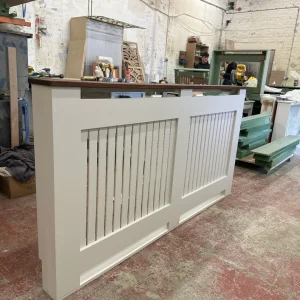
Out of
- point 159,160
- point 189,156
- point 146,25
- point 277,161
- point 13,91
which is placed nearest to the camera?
point 159,160

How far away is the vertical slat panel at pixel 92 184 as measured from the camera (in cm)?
133

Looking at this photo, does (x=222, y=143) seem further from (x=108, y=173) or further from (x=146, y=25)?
(x=146, y=25)

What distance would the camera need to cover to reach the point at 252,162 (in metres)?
3.63

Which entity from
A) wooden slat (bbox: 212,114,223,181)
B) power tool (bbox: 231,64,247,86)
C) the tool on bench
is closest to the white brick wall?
power tool (bbox: 231,64,247,86)

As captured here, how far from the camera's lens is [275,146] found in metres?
3.63

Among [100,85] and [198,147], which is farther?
[198,147]

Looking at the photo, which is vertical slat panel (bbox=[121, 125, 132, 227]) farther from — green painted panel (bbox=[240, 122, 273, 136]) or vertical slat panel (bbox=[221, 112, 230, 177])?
green painted panel (bbox=[240, 122, 273, 136])

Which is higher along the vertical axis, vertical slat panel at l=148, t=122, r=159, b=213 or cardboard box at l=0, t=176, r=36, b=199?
vertical slat panel at l=148, t=122, r=159, b=213

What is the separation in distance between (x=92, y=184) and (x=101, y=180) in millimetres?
60

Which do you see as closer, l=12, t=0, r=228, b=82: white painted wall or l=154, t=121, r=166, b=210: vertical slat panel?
l=154, t=121, r=166, b=210: vertical slat panel

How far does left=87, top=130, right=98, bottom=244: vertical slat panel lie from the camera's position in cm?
133

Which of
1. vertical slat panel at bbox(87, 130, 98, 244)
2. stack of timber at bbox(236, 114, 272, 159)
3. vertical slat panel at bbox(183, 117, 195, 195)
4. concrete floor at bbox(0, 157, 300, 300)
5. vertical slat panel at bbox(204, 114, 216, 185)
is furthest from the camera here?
stack of timber at bbox(236, 114, 272, 159)

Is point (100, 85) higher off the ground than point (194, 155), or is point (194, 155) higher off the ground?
point (100, 85)

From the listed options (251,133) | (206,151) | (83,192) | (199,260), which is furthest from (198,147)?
(251,133)
